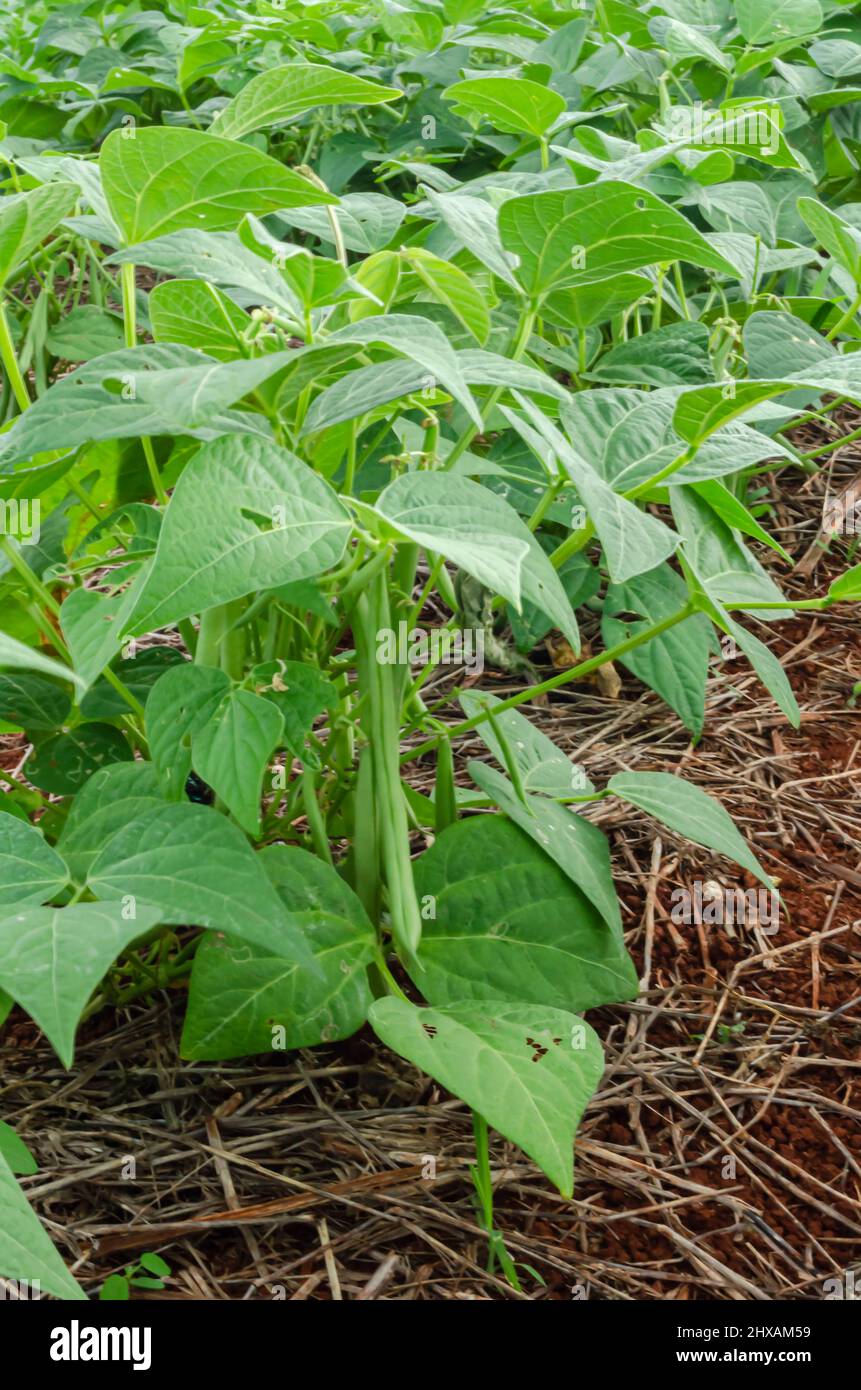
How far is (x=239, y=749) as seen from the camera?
81 centimetres

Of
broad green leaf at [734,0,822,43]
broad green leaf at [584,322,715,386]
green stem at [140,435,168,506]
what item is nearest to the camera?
green stem at [140,435,168,506]

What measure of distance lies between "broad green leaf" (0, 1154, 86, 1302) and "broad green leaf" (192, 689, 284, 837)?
245 millimetres

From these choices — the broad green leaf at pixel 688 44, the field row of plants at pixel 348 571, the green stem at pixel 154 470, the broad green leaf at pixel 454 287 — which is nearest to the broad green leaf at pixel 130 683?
the field row of plants at pixel 348 571

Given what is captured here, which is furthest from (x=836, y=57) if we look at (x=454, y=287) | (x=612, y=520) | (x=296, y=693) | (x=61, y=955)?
(x=61, y=955)

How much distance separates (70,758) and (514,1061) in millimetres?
467

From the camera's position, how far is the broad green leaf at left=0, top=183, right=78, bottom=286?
2.85 ft

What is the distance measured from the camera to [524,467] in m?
1.29

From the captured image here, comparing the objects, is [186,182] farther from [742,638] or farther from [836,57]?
[836,57]

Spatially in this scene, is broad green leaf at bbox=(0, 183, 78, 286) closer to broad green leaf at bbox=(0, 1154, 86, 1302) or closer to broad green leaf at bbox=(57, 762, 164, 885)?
broad green leaf at bbox=(57, 762, 164, 885)

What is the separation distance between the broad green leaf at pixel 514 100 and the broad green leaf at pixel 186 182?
0.44 meters

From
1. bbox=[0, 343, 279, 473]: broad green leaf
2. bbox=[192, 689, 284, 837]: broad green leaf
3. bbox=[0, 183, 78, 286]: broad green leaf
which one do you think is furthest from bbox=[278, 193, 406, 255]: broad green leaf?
bbox=[192, 689, 284, 837]: broad green leaf

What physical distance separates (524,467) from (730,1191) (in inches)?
27.9

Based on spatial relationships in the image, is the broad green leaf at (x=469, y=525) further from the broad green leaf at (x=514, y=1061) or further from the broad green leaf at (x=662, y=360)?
the broad green leaf at (x=662, y=360)

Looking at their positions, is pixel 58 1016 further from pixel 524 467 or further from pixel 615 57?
pixel 615 57
